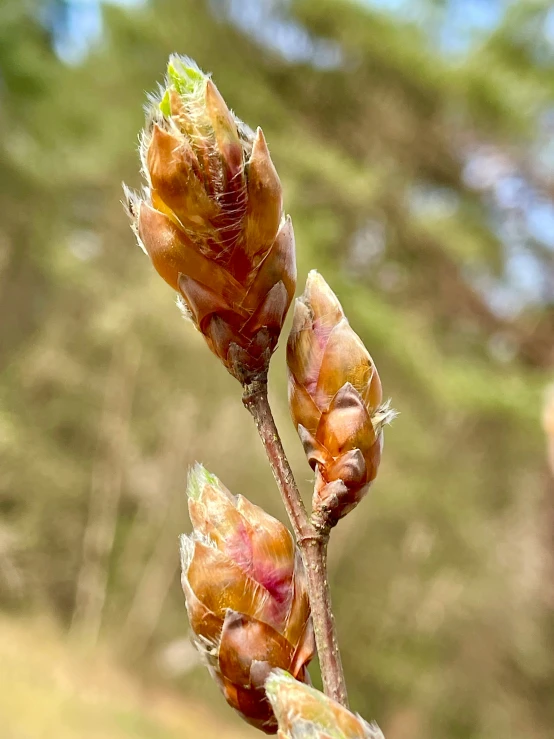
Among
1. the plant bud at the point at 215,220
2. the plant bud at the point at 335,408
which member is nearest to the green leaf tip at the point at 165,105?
the plant bud at the point at 215,220

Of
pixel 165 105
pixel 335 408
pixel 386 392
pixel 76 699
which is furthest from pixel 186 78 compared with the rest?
pixel 76 699

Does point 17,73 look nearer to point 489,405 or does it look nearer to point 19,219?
point 19,219

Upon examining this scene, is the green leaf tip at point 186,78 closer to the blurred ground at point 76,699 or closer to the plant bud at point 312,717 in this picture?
the plant bud at point 312,717

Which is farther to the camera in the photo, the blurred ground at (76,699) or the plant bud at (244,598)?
the blurred ground at (76,699)

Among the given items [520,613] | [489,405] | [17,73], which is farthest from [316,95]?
[520,613]

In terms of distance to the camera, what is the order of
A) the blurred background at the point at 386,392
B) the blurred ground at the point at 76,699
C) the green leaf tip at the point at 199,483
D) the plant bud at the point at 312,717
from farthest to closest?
the blurred background at the point at 386,392
the blurred ground at the point at 76,699
the green leaf tip at the point at 199,483
the plant bud at the point at 312,717

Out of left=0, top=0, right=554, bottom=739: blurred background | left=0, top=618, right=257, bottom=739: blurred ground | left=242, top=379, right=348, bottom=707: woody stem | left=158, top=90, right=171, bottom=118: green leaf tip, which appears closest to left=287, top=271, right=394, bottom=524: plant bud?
left=242, top=379, right=348, bottom=707: woody stem
